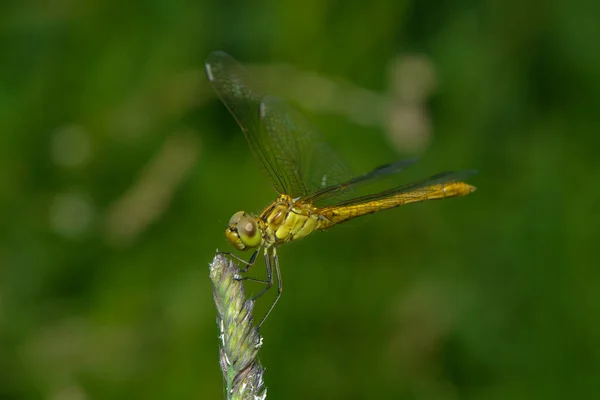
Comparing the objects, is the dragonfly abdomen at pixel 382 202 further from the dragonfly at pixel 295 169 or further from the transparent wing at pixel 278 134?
the transparent wing at pixel 278 134

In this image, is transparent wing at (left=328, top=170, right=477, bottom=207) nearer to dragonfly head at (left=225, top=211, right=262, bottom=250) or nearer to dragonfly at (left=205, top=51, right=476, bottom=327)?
dragonfly at (left=205, top=51, right=476, bottom=327)

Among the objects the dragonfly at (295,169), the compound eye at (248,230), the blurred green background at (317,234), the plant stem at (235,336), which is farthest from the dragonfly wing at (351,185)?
the plant stem at (235,336)

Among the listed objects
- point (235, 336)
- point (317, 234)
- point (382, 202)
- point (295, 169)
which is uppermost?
point (235, 336)

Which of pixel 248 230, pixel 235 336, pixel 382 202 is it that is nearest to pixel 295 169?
pixel 382 202

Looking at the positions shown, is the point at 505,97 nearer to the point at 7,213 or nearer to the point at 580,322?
the point at 580,322

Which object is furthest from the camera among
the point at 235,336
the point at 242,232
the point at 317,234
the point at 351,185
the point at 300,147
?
the point at 317,234

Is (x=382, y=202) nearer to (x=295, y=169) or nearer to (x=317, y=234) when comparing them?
(x=295, y=169)
